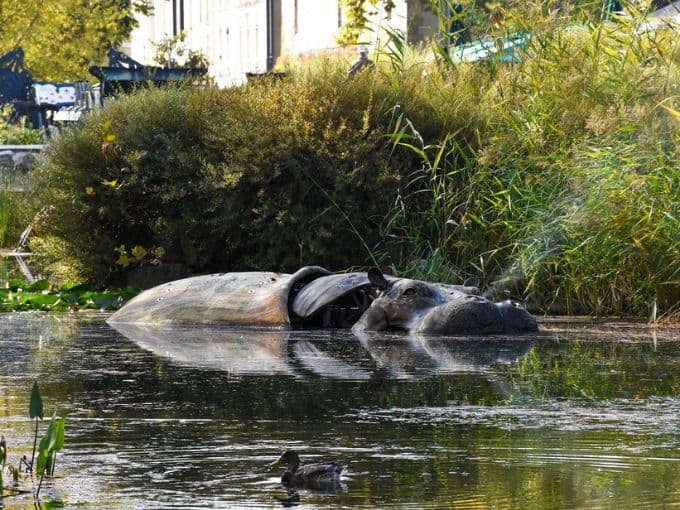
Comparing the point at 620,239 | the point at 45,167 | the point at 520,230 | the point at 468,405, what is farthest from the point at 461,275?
the point at 468,405

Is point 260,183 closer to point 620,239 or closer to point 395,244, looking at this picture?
point 395,244

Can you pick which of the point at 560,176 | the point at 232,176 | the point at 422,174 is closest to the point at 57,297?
the point at 232,176

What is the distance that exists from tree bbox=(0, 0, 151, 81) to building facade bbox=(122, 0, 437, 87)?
1806mm

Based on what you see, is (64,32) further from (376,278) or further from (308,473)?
(308,473)

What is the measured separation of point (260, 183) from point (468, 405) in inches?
258

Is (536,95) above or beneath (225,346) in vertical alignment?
above

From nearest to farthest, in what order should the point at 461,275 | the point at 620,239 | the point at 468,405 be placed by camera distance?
the point at 468,405
the point at 620,239
the point at 461,275

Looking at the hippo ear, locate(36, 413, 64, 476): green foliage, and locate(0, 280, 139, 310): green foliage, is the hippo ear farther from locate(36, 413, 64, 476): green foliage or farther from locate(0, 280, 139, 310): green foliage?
locate(36, 413, 64, 476): green foliage

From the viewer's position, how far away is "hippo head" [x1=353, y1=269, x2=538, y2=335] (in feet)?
33.2

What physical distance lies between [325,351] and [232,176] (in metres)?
3.93

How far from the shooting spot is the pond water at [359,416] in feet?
16.1

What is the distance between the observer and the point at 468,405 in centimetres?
689

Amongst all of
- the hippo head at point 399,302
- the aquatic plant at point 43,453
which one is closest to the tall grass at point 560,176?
the hippo head at point 399,302

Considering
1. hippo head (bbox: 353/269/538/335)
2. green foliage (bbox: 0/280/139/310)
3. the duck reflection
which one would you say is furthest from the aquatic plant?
green foliage (bbox: 0/280/139/310)
